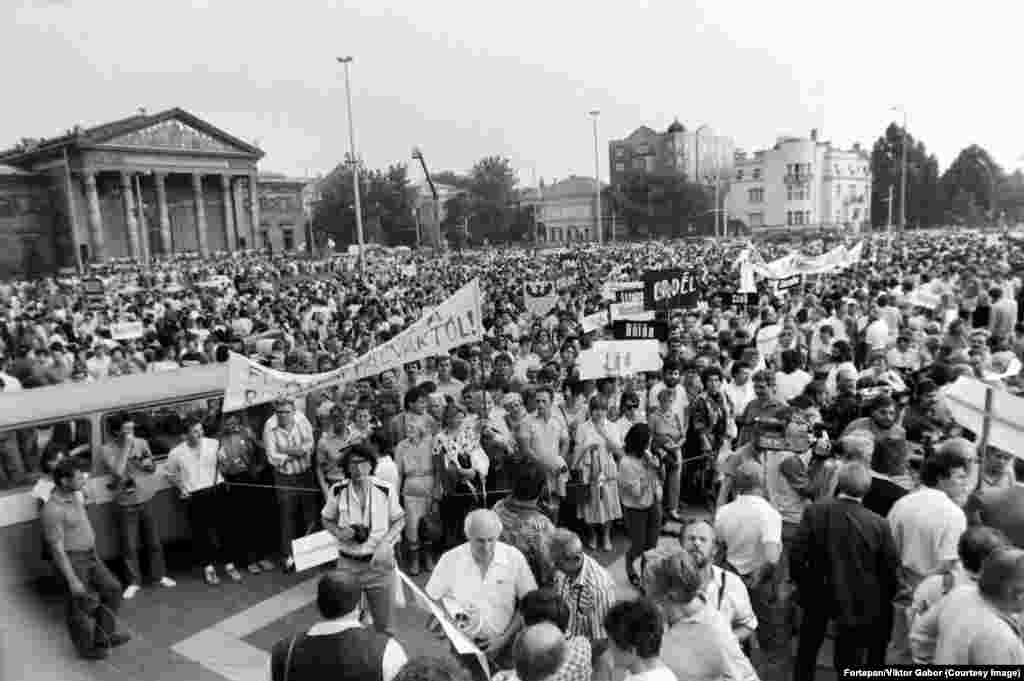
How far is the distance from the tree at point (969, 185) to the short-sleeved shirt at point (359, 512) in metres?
105

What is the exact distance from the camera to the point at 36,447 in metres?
6.74

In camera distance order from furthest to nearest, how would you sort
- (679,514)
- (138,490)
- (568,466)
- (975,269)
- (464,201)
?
(464,201) → (975,269) → (679,514) → (568,466) → (138,490)

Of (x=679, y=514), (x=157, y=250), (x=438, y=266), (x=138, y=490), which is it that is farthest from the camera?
(x=157, y=250)

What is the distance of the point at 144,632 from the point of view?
634 centimetres

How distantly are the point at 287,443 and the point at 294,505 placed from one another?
0.66 metres

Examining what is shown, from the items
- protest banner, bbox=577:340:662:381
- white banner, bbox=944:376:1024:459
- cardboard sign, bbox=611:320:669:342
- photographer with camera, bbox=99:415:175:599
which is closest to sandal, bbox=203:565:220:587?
photographer with camera, bbox=99:415:175:599

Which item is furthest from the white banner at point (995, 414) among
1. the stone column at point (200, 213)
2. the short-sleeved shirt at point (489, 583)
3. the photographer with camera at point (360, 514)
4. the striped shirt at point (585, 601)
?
the stone column at point (200, 213)

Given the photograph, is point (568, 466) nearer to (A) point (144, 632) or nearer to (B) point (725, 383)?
(B) point (725, 383)

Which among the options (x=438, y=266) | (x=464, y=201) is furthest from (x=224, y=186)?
(x=438, y=266)

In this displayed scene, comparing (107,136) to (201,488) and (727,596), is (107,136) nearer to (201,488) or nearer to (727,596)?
(201,488)

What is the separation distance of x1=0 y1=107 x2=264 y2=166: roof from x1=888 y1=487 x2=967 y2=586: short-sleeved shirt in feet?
243

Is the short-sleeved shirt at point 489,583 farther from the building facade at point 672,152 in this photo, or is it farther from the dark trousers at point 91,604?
the building facade at point 672,152

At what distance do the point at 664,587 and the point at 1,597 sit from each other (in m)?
5.93

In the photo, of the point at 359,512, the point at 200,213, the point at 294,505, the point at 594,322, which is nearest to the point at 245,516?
the point at 294,505
